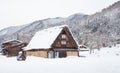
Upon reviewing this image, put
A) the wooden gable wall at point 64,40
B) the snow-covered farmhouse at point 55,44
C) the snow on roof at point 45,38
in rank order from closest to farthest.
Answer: the snow on roof at point 45,38 → the snow-covered farmhouse at point 55,44 → the wooden gable wall at point 64,40

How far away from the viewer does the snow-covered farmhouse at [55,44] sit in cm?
4831

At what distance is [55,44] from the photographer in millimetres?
48906

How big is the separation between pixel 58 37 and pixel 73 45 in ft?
14.1

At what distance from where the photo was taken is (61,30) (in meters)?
49.3

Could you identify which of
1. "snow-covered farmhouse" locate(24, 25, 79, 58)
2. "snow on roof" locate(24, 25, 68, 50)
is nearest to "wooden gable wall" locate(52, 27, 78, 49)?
"snow-covered farmhouse" locate(24, 25, 79, 58)

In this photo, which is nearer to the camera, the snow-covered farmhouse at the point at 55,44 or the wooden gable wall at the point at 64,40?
the snow-covered farmhouse at the point at 55,44

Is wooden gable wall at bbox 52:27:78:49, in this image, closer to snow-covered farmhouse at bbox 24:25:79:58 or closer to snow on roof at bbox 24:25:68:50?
snow-covered farmhouse at bbox 24:25:79:58

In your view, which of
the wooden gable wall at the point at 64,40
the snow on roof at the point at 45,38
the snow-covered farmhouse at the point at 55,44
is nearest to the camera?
the snow on roof at the point at 45,38

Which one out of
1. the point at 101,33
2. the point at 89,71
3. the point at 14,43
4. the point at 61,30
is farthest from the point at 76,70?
the point at 101,33

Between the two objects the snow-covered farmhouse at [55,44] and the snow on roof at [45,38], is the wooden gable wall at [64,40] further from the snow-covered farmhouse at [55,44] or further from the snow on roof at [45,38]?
the snow on roof at [45,38]

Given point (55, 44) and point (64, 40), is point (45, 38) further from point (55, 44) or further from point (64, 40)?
point (64, 40)

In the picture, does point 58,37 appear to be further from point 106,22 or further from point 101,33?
point 106,22

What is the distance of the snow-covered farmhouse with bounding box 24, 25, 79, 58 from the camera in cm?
4831

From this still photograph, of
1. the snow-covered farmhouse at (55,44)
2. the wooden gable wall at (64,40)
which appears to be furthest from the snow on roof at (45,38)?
the wooden gable wall at (64,40)
